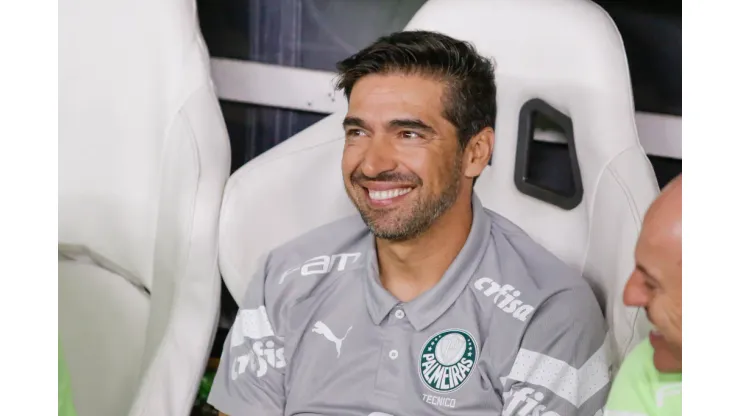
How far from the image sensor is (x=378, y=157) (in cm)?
88


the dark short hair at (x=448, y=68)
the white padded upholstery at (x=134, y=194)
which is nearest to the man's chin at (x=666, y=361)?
the dark short hair at (x=448, y=68)

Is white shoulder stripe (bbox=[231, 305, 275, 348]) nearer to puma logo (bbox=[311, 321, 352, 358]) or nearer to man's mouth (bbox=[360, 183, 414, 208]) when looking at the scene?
puma logo (bbox=[311, 321, 352, 358])

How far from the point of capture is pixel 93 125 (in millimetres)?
1088

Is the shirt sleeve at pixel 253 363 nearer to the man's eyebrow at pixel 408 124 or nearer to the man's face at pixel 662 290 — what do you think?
the man's eyebrow at pixel 408 124

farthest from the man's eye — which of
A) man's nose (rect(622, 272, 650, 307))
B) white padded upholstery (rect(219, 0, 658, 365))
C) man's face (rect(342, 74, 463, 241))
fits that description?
man's nose (rect(622, 272, 650, 307))

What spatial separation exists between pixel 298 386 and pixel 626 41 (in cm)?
55

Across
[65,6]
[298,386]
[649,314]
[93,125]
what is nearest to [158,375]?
[298,386]

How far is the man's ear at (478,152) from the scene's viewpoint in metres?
0.92

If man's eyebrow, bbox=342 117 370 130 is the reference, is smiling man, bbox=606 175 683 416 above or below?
below

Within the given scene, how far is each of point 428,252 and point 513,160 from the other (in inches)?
6.4

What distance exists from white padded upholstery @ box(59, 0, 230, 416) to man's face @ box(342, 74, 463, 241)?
0.24m

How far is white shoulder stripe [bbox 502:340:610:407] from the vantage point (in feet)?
2.71

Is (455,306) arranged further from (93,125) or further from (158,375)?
(93,125)
